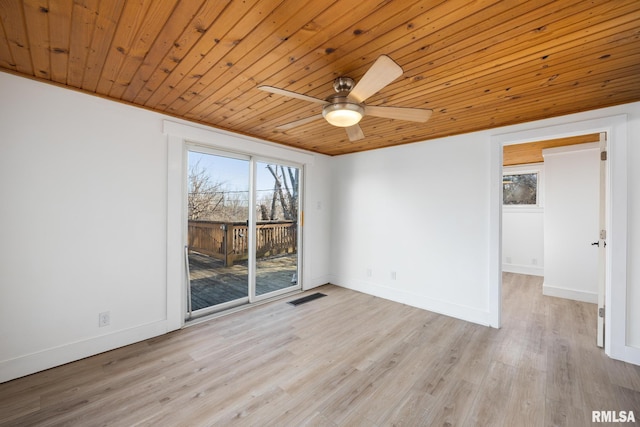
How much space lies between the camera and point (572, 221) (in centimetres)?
411

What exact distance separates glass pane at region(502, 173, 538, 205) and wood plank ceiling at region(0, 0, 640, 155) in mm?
3660

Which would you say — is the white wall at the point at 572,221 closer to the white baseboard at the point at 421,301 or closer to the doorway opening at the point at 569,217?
the doorway opening at the point at 569,217

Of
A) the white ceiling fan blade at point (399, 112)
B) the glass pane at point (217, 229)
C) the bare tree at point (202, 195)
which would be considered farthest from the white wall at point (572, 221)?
the bare tree at point (202, 195)

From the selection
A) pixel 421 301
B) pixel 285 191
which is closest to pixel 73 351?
pixel 285 191

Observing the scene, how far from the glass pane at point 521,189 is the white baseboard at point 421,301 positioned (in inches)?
133

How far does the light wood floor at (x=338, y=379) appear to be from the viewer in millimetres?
1760

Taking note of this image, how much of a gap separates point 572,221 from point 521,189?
1786 mm

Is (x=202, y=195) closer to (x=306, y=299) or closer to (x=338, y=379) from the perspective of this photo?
(x=306, y=299)

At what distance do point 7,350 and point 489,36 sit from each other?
4094 mm

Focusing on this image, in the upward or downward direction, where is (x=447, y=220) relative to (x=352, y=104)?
downward

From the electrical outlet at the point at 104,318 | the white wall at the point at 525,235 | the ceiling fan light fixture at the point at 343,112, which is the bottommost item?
the electrical outlet at the point at 104,318

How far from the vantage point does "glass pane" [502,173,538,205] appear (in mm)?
5570

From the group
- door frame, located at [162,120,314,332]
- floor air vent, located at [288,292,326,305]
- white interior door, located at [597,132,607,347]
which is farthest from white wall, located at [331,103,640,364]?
door frame, located at [162,120,314,332]
